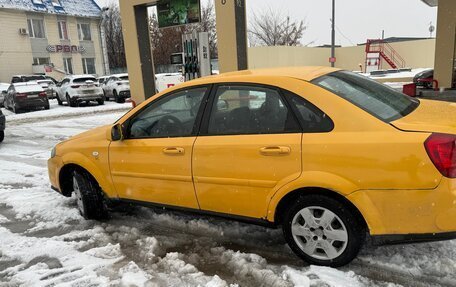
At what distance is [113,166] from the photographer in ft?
14.2

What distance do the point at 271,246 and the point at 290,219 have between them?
60cm

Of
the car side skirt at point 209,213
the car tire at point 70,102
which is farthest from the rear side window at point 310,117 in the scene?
the car tire at point 70,102

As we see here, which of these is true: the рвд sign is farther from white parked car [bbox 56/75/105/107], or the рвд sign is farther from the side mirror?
the side mirror

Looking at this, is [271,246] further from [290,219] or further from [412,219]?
[412,219]

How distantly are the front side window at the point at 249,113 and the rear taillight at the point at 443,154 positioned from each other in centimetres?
96

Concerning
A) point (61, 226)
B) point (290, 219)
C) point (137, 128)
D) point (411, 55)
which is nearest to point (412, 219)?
point (290, 219)

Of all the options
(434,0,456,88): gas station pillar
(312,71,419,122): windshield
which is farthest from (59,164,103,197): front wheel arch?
(434,0,456,88): gas station pillar

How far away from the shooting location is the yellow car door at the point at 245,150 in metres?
3.30

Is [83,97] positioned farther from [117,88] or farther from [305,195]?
[305,195]

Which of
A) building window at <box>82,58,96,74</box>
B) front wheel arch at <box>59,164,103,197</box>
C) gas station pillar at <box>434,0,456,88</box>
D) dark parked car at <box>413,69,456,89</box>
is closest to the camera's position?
front wheel arch at <box>59,164,103,197</box>

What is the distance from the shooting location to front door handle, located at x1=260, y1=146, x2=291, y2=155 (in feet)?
10.6

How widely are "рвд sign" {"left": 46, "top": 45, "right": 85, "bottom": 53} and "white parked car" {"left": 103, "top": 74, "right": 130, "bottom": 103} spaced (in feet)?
47.2

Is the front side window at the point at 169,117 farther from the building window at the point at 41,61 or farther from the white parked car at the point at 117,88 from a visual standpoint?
the building window at the point at 41,61

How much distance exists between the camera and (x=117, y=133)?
420 centimetres
